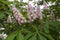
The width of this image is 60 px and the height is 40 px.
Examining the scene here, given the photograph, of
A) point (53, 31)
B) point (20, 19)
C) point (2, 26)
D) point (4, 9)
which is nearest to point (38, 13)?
point (20, 19)

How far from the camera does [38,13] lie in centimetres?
105

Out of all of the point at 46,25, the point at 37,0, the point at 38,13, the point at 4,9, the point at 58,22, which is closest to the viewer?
the point at 38,13

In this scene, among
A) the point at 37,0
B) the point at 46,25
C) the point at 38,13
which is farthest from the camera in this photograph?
the point at 37,0

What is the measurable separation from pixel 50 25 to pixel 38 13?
20 cm

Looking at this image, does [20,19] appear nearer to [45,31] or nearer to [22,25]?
[22,25]

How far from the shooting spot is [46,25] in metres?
1.16

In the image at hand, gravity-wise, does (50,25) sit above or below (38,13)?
Answer: below

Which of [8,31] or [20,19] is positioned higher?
[20,19]

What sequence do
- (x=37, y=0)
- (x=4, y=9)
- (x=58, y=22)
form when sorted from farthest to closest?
1. (x=37, y=0)
2. (x=4, y=9)
3. (x=58, y=22)

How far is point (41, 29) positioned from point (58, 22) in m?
0.19

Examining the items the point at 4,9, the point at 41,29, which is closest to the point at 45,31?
the point at 41,29

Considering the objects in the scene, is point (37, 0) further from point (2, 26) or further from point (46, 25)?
point (46, 25)

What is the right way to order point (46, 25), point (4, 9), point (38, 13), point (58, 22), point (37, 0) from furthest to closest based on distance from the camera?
point (37, 0)
point (4, 9)
point (58, 22)
point (46, 25)
point (38, 13)

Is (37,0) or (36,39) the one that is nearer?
(36,39)
